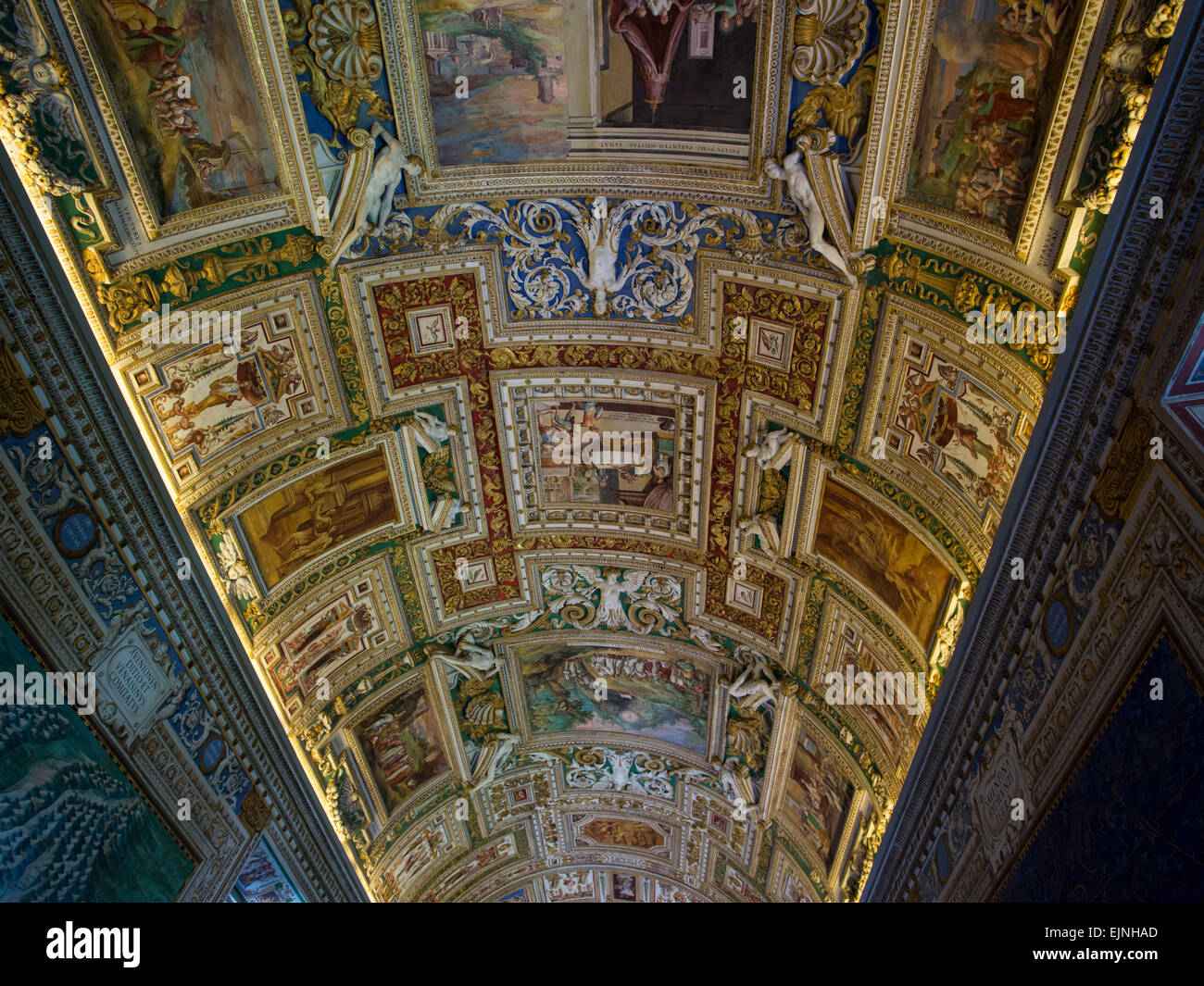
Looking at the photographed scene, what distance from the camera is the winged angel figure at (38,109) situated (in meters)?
8.37

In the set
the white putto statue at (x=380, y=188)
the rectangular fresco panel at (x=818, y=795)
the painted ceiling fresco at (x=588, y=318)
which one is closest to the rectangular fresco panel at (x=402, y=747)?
the painted ceiling fresco at (x=588, y=318)

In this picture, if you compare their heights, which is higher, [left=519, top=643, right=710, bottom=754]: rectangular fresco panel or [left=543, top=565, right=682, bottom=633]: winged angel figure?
[left=543, top=565, right=682, bottom=633]: winged angel figure

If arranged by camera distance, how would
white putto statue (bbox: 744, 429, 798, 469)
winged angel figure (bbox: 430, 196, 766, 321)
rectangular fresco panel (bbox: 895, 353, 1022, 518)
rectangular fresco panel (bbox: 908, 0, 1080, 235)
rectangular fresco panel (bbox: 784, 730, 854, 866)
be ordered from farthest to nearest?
rectangular fresco panel (bbox: 784, 730, 854, 866) < white putto statue (bbox: 744, 429, 798, 469) < winged angel figure (bbox: 430, 196, 766, 321) < rectangular fresco panel (bbox: 895, 353, 1022, 518) < rectangular fresco panel (bbox: 908, 0, 1080, 235)

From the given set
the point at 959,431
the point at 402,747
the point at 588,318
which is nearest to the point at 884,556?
the point at 959,431

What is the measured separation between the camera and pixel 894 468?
11.9 meters

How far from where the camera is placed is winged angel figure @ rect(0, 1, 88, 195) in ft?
27.5

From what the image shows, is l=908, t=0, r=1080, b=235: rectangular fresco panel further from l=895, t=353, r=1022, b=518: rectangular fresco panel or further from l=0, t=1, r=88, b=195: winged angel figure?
l=0, t=1, r=88, b=195: winged angel figure

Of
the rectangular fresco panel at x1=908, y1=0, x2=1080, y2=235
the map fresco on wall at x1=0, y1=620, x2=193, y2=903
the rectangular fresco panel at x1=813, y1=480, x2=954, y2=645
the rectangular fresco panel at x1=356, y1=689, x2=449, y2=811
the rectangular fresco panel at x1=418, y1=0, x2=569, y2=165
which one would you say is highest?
the rectangular fresco panel at x1=418, y1=0, x2=569, y2=165

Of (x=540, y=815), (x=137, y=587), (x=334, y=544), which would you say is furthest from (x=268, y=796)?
(x=540, y=815)

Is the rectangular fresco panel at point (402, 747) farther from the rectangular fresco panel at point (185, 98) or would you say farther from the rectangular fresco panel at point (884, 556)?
the rectangular fresco panel at point (185, 98)

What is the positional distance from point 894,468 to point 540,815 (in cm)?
1346

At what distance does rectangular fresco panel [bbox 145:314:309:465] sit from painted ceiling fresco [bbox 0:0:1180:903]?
4cm

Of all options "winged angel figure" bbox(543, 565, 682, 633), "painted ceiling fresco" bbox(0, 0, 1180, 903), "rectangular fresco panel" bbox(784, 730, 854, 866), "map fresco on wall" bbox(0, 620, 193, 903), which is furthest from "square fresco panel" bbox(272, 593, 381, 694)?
"rectangular fresco panel" bbox(784, 730, 854, 866)

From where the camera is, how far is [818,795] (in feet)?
54.7
